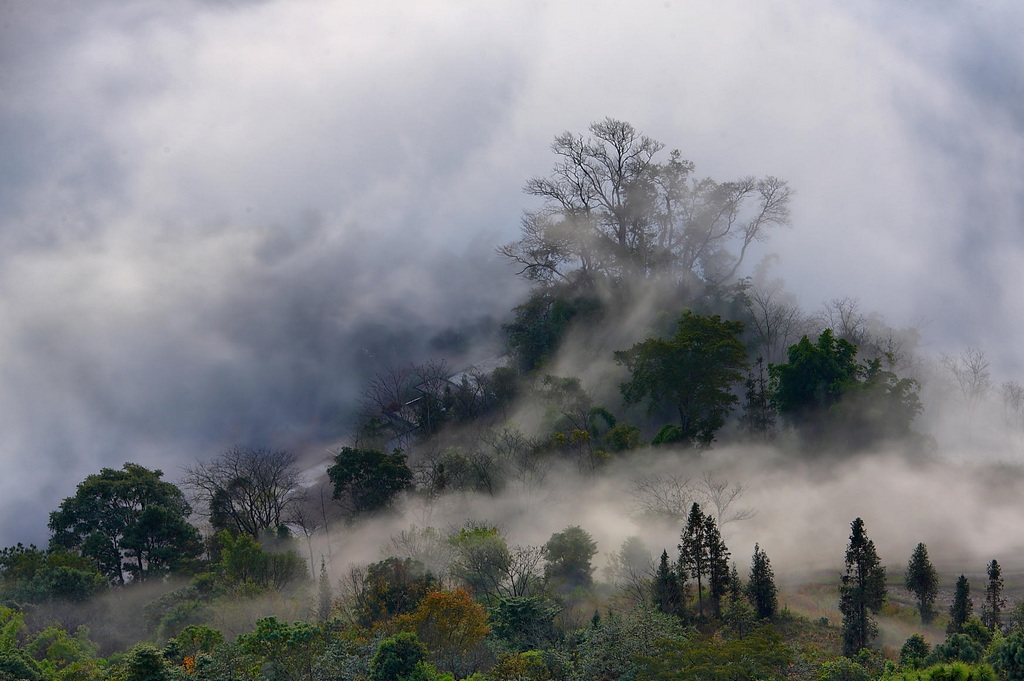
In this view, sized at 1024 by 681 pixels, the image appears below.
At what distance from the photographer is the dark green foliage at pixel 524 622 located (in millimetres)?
35844

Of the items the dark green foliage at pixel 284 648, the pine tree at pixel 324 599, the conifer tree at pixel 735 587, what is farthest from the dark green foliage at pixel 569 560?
the dark green foliage at pixel 284 648

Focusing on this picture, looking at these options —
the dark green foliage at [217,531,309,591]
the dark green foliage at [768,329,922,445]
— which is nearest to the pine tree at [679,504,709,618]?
the dark green foliage at [768,329,922,445]

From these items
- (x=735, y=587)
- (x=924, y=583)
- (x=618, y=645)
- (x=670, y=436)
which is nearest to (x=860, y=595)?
(x=924, y=583)

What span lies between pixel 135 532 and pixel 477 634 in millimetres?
25645

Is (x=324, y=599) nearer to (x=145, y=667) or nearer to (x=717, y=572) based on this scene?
(x=145, y=667)

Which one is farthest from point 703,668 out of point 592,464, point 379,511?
point 379,511

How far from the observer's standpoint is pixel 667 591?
1551 inches

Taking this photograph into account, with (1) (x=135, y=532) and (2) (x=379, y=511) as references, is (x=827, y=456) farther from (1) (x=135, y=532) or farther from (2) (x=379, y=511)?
(1) (x=135, y=532)

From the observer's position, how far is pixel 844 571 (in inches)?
1676

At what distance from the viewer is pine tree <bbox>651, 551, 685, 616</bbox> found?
128 ft

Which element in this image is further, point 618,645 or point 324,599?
point 324,599

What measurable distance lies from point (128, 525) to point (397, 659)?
1117 inches

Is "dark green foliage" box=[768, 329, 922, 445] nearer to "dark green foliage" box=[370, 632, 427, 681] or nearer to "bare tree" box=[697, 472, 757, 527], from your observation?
"bare tree" box=[697, 472, 757, 527]

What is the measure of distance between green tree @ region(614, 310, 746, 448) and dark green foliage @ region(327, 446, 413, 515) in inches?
492
